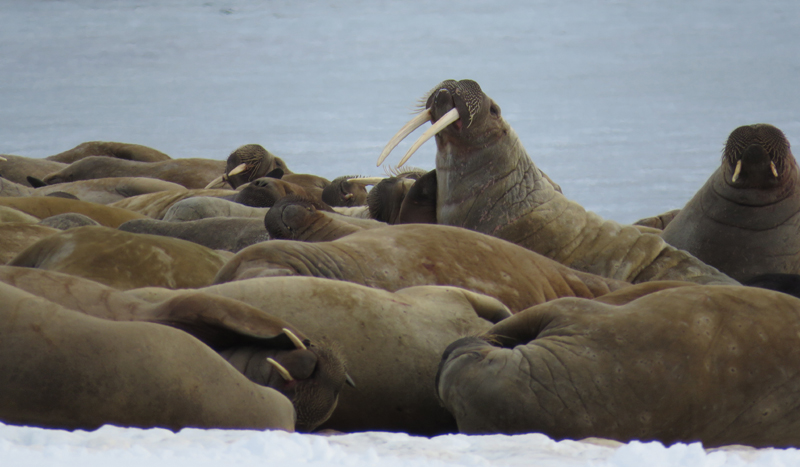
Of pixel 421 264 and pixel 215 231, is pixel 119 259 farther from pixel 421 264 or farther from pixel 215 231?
pixel 215 231

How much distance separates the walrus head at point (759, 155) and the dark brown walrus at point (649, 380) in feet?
9.96

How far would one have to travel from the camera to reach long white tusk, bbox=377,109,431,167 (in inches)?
193

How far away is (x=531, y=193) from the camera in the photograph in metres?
5.18

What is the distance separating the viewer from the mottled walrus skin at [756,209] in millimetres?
4984

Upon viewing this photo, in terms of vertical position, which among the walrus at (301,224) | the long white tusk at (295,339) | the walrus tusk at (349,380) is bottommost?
the walrus at (301,224)

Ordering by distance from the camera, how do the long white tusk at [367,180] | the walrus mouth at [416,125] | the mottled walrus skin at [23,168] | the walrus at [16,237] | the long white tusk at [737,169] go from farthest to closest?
1. the mottled walrus skin at [23,168]
2. the long white tusk at [367,180]
3. the long white tusk at [737,169]
4. the walrus mouth at [416,125]
5. the walrus at [16,237]

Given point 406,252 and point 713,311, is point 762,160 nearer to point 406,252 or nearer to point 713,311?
point 406,252

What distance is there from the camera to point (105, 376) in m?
1.61

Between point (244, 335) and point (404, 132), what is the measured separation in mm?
3022

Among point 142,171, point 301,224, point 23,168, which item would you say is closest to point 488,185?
point 301,224

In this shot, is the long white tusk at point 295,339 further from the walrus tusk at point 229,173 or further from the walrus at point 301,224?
the walrus tusk at point 229,173

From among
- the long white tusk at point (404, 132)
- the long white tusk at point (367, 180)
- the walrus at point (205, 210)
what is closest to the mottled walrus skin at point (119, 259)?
the long white tusk at point (404, 132)

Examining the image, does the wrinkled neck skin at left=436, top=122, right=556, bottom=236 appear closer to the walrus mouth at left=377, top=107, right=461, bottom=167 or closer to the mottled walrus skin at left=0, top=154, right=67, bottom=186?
the walrus mouth at left=377, top=107, right=461, bottom=167

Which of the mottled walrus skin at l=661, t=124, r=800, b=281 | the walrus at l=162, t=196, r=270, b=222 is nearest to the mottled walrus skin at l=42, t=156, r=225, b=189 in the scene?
the walrus at l=162, t=196, r=270, b=222
